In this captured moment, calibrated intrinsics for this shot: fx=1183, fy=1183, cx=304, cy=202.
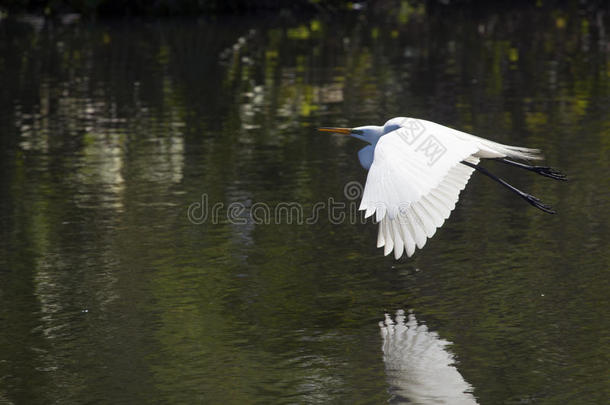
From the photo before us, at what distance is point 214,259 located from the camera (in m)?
8.84

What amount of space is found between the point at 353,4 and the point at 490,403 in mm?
35313

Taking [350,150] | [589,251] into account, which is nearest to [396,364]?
[589,251]

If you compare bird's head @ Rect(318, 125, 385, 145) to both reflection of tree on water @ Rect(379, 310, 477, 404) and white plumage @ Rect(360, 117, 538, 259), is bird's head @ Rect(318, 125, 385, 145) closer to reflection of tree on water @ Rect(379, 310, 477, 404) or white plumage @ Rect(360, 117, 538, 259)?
white plumage @ Rect(360, 117, 538, 259)

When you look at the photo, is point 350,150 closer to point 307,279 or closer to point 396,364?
point 307,279

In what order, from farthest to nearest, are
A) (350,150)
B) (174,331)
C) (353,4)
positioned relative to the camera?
1. (353,4)
2. (350,150)
3. (174,331)

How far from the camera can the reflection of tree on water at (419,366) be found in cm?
589

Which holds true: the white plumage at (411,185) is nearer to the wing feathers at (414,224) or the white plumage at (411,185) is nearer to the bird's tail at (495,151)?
the wing feathers at (414,224)

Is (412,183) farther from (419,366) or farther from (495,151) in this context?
(495,151)

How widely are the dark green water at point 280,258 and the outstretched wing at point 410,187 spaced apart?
72 cm

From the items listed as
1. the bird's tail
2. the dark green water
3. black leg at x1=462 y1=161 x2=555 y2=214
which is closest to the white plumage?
the bird's tail

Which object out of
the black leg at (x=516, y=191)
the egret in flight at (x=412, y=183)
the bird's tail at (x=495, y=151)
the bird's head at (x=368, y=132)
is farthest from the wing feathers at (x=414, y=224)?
the bird's head at (x=368, y=132)

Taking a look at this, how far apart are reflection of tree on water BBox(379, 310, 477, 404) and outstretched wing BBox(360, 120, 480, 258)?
24.1 inches

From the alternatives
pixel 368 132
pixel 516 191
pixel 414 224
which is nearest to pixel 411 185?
pixel 414 224

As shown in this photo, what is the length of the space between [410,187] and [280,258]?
285 cm
